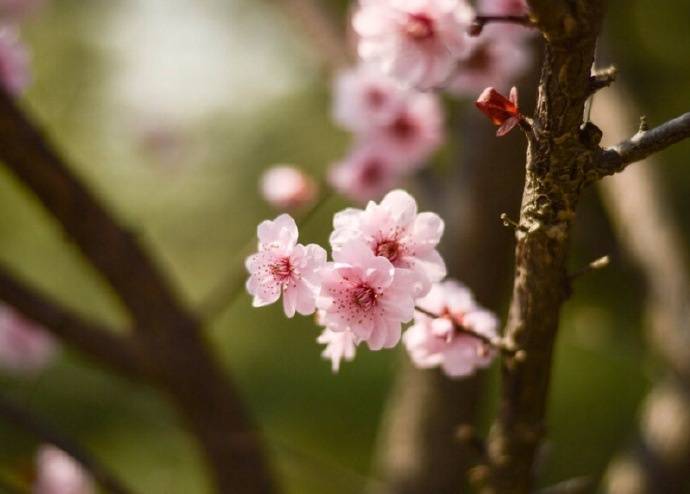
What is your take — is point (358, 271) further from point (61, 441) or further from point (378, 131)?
point (378, 131)

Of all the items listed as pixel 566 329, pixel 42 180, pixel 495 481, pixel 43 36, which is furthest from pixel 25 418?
pixel 43 36

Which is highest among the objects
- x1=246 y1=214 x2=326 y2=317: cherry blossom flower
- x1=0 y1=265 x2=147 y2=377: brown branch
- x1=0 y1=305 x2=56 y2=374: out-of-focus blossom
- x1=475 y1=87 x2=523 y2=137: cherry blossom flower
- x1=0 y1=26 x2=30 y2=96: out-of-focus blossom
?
x1=0 y1=305 x2=56 y2=374: out-of-focus blossom

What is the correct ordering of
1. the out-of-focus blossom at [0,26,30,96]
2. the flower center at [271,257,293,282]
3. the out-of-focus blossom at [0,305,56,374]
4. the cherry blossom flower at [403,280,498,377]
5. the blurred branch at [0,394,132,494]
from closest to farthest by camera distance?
the flower center at [271,257,293,282] → the cherry blossom flower at [403,280,498,377] → the blurred branch at [0,394,132,494] → the out-of-focus blossom at [0,26,30,96] → the out-of-focus blossom at [0,305,56,374]

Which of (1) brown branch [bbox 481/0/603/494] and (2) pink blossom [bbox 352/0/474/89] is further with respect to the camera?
(2) pink blossom [bbox 352/0/474/89]

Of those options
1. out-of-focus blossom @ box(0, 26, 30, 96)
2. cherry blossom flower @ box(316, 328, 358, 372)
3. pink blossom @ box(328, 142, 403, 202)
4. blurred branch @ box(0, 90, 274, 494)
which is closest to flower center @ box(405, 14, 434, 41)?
cherry blossom flower @ box(316, 328, 358, 372)

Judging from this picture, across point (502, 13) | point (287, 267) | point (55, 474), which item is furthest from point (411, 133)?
point (55, 474)

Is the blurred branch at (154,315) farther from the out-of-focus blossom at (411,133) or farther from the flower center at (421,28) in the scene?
the flower center at (421,28)

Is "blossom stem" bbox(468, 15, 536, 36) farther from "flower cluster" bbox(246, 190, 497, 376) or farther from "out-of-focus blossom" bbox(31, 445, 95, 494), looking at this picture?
"out-of-focus blossom" bbox(31, 445, 95, 494)
